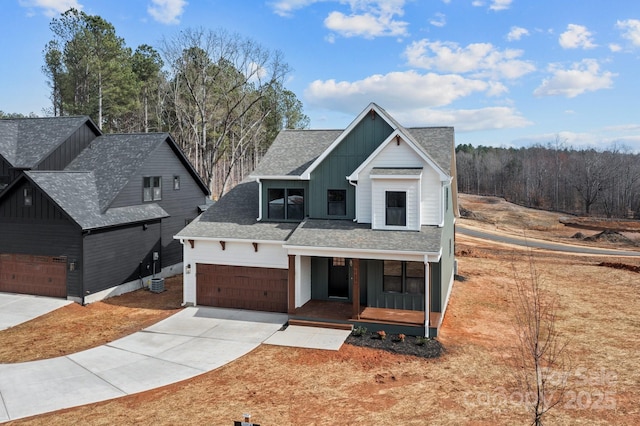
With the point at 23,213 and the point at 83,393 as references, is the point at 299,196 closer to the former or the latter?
the point at 83,393

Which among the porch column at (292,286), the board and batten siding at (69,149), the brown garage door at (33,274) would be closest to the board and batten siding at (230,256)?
the porch column at (292,286)

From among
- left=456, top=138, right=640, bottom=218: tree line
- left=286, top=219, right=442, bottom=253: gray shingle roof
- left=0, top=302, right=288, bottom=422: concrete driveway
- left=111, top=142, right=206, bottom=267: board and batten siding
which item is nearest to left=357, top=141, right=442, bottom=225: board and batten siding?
left=286, top=219, right=442, bottom=253: gray shingle roof

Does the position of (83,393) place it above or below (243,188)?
below

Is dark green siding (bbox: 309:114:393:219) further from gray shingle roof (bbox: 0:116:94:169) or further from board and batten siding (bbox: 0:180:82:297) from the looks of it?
gray shingle roof (bbox: 0:116:94:169)

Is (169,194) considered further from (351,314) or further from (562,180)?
(562,180)

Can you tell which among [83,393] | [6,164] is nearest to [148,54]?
[6,164]
